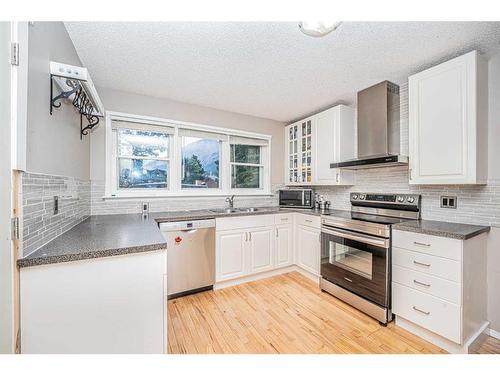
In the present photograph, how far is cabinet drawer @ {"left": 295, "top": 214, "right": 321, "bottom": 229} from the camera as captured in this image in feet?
8.64

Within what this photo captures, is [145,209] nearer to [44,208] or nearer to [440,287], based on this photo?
[44,208]

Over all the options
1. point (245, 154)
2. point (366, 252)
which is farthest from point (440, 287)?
point (245, 154)

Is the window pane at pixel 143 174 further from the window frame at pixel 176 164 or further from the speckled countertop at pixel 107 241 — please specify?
the speckled countertop at pixel 107 241

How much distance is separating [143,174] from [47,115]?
155cm

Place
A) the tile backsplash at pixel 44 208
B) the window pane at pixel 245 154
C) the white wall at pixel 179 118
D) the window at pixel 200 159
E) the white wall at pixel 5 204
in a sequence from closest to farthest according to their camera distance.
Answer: the white wall at pixel 5 204, the tile backsplash at pixel 44 208, the white wall at pixel 179 118, the window at pixel 200 159, the window pane at pixel 245 154

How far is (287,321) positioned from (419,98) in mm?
2326

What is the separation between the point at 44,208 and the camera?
112cm

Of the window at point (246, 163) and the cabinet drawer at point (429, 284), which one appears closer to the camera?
the cabinet drawer at point (429, 284)

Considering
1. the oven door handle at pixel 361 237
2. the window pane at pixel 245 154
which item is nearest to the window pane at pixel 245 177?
the window pane at pixel 245 154

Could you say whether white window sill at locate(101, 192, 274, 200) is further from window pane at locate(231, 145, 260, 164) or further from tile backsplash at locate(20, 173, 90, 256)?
tile backsplash at locate(20, 173, 90, 256)

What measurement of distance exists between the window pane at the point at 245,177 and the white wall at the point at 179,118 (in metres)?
0.29

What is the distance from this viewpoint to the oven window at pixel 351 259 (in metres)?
2.00

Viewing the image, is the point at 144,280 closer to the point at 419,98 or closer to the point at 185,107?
the point at 185,107

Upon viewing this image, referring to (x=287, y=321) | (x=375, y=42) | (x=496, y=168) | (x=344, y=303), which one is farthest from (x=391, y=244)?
(x=375, y=42)
